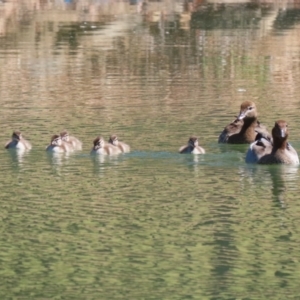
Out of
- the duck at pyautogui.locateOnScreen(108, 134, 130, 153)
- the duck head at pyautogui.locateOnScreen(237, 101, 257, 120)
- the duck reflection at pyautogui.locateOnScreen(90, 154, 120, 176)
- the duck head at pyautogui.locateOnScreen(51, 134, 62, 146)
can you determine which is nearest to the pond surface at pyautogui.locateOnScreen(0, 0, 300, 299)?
the duck reflection at pyautogui.locateOnScreen(90, 154, 120, 176)

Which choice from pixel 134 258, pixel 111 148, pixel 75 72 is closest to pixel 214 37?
pixel 75 72

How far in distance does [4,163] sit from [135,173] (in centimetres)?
190

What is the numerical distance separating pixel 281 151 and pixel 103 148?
7.49ft

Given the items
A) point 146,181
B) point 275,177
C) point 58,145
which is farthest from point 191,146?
point 58,145

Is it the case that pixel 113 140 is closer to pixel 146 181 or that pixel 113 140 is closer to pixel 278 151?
pixel 146 181

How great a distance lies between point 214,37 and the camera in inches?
1324

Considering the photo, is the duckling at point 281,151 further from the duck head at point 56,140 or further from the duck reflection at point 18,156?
the duck reflection at point 18,156

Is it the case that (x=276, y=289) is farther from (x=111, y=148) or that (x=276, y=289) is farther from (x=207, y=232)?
(x=111, y=148)

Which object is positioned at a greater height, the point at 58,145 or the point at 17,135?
the point at 17,135

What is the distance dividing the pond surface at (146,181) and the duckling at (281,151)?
170mm

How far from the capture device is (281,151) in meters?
16.4

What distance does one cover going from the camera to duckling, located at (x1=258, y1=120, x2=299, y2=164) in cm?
1633

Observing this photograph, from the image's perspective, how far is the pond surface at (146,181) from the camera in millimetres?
11250

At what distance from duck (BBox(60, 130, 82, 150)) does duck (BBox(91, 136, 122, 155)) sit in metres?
0.40
